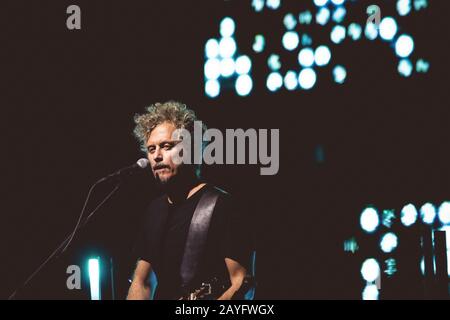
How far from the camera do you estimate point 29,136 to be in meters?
4.34

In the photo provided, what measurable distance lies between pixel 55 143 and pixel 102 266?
0.95m

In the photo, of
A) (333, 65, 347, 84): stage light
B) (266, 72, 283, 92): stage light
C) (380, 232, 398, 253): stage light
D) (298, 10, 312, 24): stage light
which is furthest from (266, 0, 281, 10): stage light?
(380, 232, 398, 253): stage light

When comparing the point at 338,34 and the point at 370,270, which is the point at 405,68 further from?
the point at 370,270

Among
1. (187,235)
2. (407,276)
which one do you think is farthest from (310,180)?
(187,235)

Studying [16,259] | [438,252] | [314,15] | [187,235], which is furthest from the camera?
[314,15]

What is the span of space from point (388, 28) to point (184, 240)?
2453 millimetres

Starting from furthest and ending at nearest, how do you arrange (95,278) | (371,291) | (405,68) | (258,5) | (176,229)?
1. (258,5)
2. (405,68)
3. (371,291)
4. (95,278)
5. (176,229)

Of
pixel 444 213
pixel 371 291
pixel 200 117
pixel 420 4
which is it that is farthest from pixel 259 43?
pixel 371 291

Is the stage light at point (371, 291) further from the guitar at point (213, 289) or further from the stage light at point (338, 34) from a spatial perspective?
the stage light at point (338, 34)

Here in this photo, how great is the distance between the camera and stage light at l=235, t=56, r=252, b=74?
4727 mm

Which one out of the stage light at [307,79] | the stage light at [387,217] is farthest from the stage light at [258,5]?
the stage light at [387,217]

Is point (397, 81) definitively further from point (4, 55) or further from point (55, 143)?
point (4, 55)

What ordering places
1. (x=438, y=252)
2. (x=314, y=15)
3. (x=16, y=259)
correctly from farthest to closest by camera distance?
(x=314, y=15) < (x=16, y=259) < (x=438, y=252)

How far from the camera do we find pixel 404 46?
451 centimetres
